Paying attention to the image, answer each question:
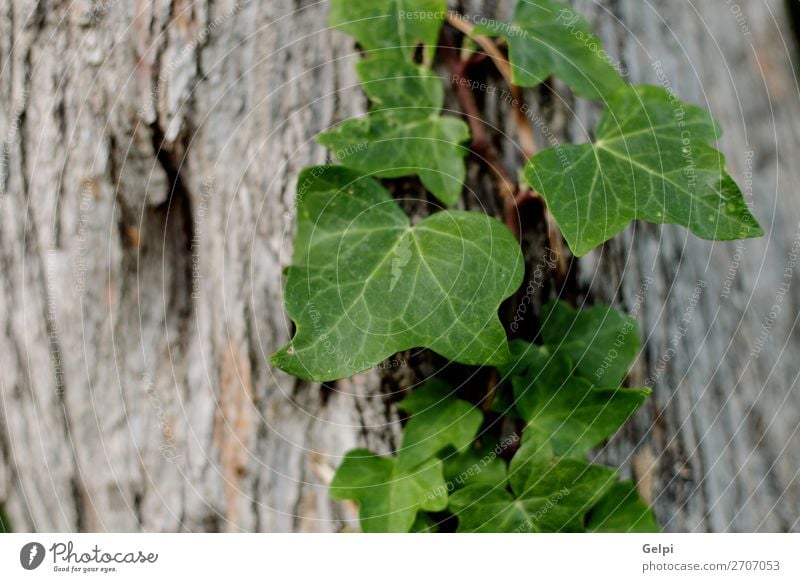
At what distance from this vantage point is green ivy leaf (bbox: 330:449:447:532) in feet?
2.12

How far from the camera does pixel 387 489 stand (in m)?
0.66

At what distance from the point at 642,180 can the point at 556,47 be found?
17cm

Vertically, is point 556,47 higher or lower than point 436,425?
higher

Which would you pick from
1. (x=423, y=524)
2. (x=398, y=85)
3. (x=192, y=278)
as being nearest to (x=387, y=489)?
(x=423, y=524)

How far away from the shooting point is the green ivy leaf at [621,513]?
71 centimetres

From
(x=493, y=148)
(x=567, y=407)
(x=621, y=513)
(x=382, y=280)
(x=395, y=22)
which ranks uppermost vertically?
(x=395, y=22)

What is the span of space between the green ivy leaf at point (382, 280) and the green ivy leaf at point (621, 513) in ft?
0.78

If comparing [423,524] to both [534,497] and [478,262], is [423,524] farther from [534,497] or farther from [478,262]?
[478,262]

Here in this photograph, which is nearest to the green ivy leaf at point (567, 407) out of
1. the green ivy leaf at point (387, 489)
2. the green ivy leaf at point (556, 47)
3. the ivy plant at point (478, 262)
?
the ivy plant at point (478, 262)

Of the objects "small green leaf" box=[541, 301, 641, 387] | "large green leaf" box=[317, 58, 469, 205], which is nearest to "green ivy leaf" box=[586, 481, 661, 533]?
"small green leaf" box=[541, 301, 641, 387]
